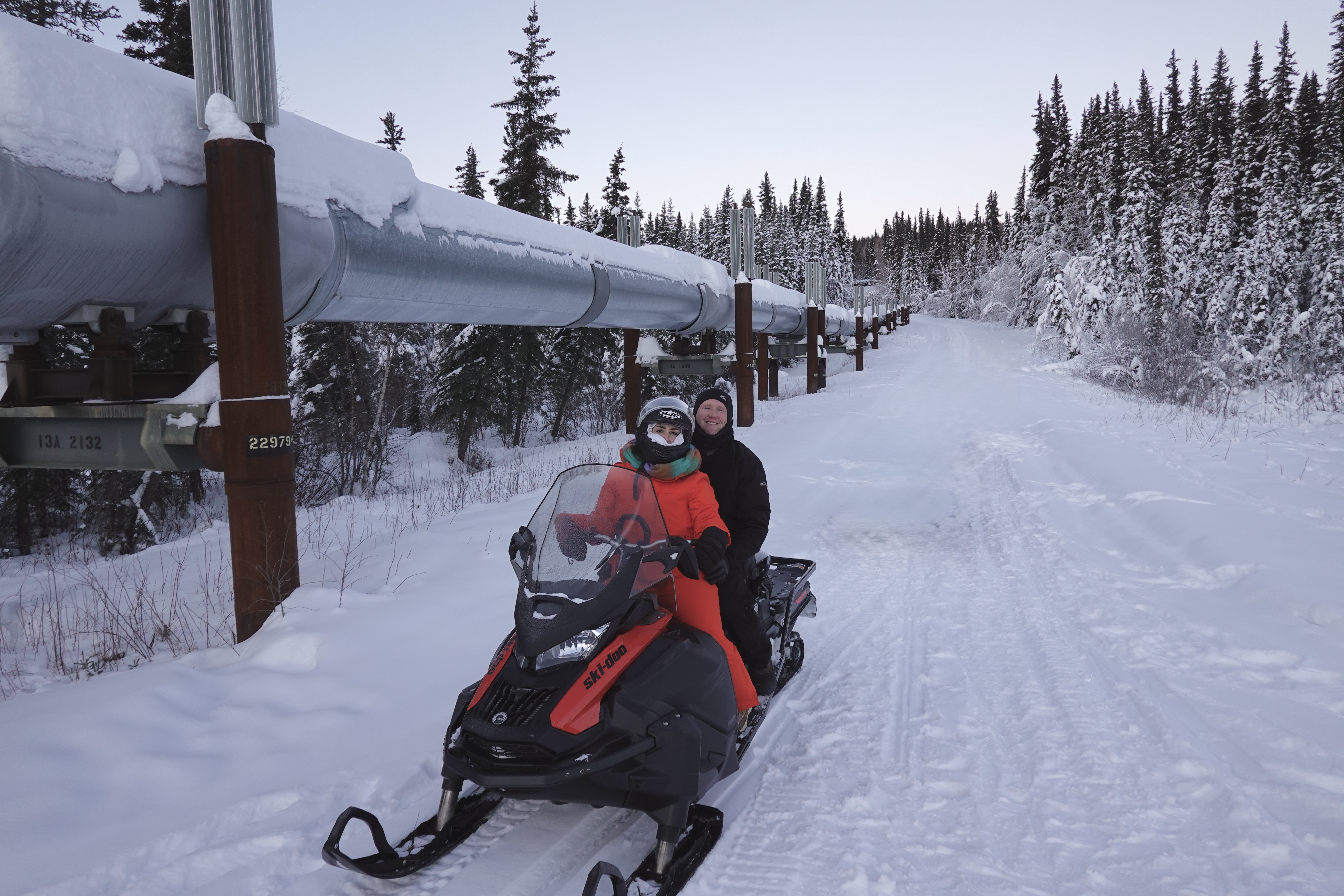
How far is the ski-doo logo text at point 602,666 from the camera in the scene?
268 centimetres

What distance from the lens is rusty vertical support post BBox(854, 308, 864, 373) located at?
32719 millimetres

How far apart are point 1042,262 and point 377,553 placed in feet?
181

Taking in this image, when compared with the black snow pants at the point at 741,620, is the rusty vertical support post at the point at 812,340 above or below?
above

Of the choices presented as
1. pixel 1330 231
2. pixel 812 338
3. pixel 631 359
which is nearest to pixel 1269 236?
pixel 1330 231

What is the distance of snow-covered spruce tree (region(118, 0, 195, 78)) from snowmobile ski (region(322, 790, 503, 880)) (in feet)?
54.2

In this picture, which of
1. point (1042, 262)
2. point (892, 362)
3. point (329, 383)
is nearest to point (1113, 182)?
point (1042, 262)

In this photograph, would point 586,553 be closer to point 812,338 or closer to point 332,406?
point 332,406

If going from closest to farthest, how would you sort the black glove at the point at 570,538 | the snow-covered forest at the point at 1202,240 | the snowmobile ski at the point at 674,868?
the snowmobile ski at the point at 674,868 → the black glove at the point at 570,538 → the snow-covered forest at the point at 1202,240

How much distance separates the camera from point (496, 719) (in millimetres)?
2639

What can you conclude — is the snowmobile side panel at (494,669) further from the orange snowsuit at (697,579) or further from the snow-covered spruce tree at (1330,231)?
the snow-covered spruce tree at (1330,231)

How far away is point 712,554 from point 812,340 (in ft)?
64.9

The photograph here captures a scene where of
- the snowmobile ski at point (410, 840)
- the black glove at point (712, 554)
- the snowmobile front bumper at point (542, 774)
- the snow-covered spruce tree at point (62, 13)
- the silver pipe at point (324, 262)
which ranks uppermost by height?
the snow-covered spruce tree at point (62, 13)

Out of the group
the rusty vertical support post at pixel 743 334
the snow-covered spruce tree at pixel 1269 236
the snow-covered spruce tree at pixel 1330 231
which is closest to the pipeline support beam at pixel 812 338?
the rusty vertical support post at pixel 743 334

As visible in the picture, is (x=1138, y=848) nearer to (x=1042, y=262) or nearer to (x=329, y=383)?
(x=329, y=383)
